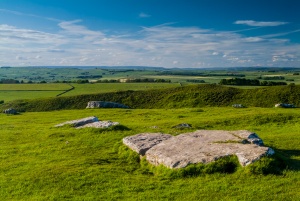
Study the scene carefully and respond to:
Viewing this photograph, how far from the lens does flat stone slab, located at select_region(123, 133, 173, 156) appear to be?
22.7m

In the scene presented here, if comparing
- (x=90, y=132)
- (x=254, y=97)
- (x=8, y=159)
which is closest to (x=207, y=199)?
(x=8, y=159)

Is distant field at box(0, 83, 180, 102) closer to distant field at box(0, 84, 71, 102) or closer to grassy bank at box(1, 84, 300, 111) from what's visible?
distant field at box(0, 84, 71, 102)

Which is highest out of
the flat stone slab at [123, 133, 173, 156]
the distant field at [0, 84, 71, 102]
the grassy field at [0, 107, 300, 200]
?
the flat stone slab at [123, 133, 173, 156]

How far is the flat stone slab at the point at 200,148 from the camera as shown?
1867cm

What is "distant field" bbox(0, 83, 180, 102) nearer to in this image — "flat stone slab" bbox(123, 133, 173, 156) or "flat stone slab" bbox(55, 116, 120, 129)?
"flat stone slab" bbox(55, 116, 120, 129)

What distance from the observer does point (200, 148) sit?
2059 cm

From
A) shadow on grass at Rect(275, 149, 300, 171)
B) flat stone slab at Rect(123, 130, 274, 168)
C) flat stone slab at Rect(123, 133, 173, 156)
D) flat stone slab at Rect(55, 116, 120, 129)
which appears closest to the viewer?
shadow on grass at Rect(275, 149, 300, 171)

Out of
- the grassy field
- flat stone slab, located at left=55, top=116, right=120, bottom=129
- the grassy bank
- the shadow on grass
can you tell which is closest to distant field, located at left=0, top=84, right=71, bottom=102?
the grassy bank

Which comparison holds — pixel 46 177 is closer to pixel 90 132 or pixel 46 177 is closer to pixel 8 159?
pixel 8 159

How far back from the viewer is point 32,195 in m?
16.2

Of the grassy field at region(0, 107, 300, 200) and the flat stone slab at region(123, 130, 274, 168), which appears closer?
the grassy field at region(0, 107, 300, 200)

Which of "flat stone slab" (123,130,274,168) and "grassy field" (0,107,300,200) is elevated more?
"flat stone slab" (123,130,274,168)

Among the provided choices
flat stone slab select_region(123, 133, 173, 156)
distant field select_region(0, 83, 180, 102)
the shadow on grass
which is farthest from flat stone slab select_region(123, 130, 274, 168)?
distant field select_region(0, 83, 180, 102)

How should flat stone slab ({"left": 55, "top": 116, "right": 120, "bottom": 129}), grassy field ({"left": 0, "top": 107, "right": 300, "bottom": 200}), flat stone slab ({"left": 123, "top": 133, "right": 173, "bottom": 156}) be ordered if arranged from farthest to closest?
flat stone slab ({"left": 55, "top": 116, "right": 120, "bottom": 129})
flat stone slab ({"left": 123, "top": 133, "right": 173, "bottom": 156})
grassy field ({"left": 0, "top": 107, "right": 300, "bottom": 200})
